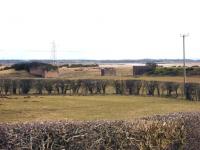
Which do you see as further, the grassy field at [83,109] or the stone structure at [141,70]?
the stone structure at [141,70]

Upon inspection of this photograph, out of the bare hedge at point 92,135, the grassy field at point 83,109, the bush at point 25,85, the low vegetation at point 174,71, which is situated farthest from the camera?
the low vegetation at point 174,71

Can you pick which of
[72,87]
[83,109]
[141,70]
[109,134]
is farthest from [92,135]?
[141,70]

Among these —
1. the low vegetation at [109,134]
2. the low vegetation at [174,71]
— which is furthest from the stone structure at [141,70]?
the low vegetation at [109,134]

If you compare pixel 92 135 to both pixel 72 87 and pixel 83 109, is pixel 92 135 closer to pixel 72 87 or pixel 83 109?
pixel 83 109

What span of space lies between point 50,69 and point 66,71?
12762mm

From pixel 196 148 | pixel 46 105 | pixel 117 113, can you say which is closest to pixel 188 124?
pixel 196 148

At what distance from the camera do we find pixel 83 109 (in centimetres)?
3278

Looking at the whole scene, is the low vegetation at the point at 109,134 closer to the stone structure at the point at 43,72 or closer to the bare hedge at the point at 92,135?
the bare hedge at the point at 92,135

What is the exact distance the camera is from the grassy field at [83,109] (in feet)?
92.3

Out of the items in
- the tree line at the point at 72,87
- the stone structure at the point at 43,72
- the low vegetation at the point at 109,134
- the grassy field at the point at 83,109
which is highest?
the low vegetation at the point at 109,134

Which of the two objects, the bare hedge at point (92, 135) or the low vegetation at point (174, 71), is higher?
the bare hedge at point (92, 135)

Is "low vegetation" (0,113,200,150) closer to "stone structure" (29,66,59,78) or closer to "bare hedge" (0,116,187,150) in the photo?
"bare hedge" (0,116,187,150)

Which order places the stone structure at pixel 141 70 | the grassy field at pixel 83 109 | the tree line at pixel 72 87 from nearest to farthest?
the grassy field at pixel 83 109, the tree line at pixel 72 87, the stone structure at pixel 141 70

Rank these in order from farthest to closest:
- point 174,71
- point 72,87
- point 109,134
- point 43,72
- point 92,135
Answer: point 174,71, point 43,72, point 72,87, point 109,134, point 92,135
